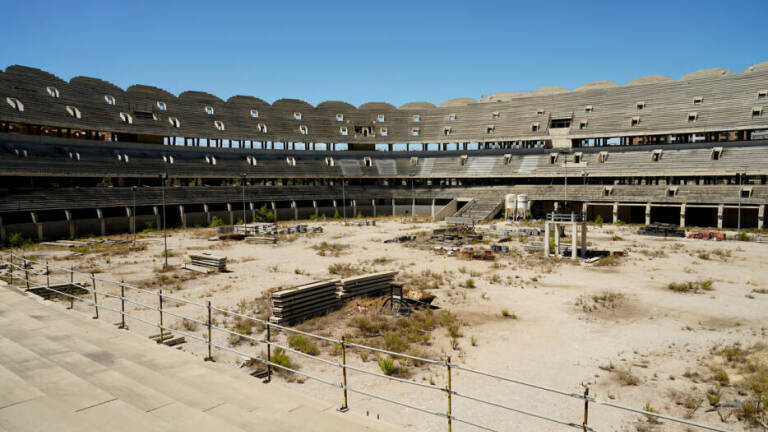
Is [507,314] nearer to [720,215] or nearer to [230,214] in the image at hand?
[720,215]

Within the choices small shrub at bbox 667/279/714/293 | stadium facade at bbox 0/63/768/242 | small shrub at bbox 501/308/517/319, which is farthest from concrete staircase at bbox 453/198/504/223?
small shrub at bbox 501/308/517/319

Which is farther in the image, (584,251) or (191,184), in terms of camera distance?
(191,184)

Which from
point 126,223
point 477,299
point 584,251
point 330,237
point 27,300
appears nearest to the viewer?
point 27,300

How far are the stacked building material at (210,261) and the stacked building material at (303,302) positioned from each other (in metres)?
11.3

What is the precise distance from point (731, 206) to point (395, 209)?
43.9 metres

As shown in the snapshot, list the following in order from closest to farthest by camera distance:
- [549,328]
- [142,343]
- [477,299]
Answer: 1. [142,343]
2. [549,328]
3. [477,299]

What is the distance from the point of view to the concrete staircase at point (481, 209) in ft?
195

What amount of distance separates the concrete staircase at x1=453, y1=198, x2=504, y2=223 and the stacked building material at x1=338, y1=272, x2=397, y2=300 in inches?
1514

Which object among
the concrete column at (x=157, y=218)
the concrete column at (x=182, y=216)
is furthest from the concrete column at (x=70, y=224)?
the concrete column at (x=182, y=216)

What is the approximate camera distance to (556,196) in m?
58.9

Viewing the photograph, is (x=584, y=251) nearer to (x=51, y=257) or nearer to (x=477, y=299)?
(x=477, y=299)

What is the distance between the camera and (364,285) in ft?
67.3

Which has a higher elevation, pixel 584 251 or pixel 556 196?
pixel 556 196

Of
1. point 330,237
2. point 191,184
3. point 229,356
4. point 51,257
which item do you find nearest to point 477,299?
point 229,356
